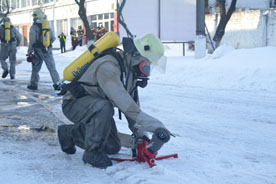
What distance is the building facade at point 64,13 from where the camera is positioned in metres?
31.0

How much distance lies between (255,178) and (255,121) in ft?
8.51

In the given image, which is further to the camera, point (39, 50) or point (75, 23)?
point (75, 23)

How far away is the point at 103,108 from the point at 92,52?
0.55m

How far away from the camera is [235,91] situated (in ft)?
29.6

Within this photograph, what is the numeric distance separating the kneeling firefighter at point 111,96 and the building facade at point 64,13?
26.2 m

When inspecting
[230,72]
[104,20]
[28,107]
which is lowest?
[28,107]

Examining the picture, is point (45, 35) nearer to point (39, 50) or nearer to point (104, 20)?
point (39, 50)

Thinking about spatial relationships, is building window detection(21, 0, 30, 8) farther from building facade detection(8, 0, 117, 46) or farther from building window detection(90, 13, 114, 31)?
building window detection(90, 13, 114, 31)

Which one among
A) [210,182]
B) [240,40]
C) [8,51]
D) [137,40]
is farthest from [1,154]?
[240,40]

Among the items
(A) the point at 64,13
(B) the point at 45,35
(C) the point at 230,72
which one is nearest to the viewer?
(B) the point at 45,35

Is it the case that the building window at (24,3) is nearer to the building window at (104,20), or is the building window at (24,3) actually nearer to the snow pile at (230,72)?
the building window at (104,20)

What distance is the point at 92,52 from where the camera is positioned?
3.88 metres

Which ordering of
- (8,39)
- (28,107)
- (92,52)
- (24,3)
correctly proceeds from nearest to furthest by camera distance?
(92,52) < (28,107) < (8,39) < (24,3)

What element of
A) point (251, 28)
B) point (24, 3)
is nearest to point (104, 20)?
Result: point (251, 28)
